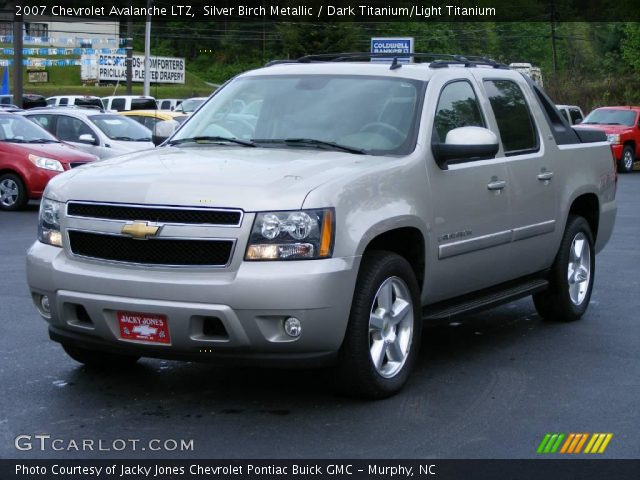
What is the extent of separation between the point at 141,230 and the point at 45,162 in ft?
42.8

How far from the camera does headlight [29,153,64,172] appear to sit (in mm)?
18250

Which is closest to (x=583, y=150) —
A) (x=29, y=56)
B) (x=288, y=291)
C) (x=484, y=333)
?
(x=484, y=333)

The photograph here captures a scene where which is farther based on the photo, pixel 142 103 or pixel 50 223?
pixel 142 103

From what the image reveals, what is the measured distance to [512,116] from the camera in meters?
7.92

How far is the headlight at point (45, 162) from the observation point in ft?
59.9

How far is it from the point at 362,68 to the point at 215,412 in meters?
2.51

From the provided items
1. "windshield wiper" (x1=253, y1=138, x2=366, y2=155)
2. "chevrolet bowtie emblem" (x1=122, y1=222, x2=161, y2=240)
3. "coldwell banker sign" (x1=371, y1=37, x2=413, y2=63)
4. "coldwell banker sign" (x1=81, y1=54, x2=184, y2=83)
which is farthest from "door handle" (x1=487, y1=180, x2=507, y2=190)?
"coldwell banker sign" (x1=81, y1=54, x2=184, y2=83)

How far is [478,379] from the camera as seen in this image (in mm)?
6727

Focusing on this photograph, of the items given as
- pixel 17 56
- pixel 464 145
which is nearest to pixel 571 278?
pixel 464 145

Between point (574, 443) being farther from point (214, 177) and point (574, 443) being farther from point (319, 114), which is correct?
point (319, 114)

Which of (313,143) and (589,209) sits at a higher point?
(313,143)

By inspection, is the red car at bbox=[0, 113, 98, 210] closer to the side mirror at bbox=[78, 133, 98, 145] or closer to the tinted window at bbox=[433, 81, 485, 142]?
the side mirror at bbox=[78, 133, 98, 145]

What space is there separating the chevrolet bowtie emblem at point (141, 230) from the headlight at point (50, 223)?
55 centimetres

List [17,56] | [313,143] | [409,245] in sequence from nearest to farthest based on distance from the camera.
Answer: [409,245], [313,143], [17,56]
